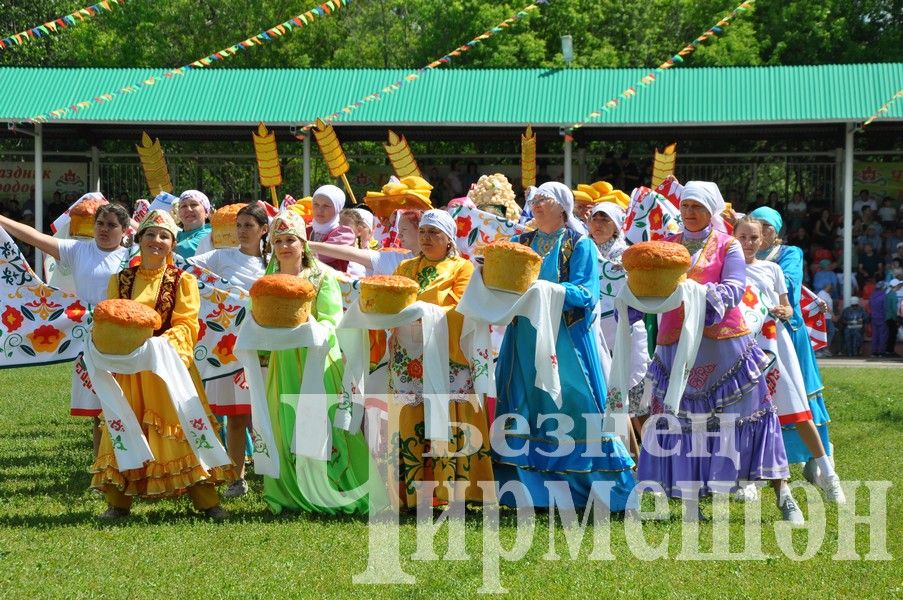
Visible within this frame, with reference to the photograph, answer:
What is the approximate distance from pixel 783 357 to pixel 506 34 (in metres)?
29.6

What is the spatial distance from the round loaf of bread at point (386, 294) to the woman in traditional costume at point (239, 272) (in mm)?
1314

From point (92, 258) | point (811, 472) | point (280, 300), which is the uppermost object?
point (92, 258)

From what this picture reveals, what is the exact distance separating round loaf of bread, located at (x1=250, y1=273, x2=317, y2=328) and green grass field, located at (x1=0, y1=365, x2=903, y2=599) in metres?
1.07

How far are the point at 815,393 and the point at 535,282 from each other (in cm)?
255

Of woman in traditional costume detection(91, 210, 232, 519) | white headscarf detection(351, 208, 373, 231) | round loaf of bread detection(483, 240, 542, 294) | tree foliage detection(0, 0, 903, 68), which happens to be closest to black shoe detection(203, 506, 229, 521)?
woman in traditional costume detection(91, 210, 232, 519)

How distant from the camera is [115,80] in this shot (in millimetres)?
22781

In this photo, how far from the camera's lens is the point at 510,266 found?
6.96m

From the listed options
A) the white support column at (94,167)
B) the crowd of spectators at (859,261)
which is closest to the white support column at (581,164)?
the crowd of spectators at (859,261)

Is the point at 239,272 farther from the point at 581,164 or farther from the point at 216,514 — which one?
the point at 581,164

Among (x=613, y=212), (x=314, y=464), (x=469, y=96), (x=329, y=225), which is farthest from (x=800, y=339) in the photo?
(x=469, y=96)

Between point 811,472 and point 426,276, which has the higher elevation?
point 426,276

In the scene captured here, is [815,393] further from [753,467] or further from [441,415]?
[441,415]

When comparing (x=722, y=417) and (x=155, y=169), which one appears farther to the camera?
(x=155, y=169)

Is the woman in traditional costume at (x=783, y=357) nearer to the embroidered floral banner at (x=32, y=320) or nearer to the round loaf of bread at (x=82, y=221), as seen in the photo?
the embroidered floral banner at (x=32, y=320)
